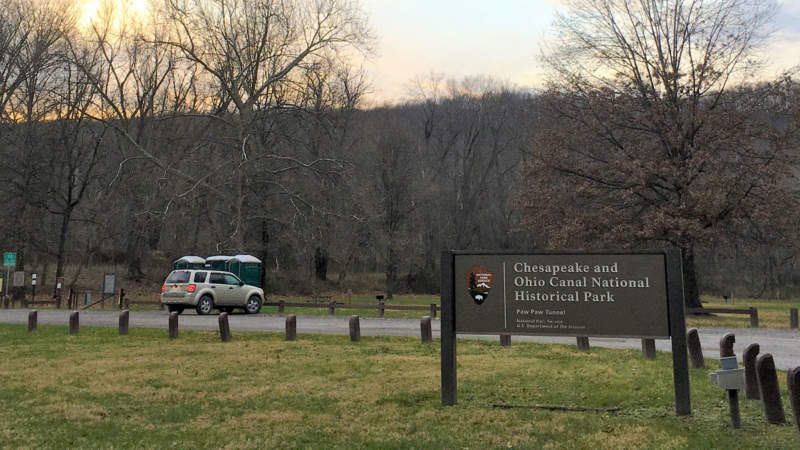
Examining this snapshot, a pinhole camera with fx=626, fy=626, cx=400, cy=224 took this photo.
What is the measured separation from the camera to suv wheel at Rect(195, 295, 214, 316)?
24375 millimetres

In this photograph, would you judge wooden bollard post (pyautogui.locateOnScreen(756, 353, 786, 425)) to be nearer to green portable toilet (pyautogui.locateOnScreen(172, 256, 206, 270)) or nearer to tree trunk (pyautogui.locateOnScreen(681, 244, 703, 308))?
tree trunk (pyautogui.locateOnScreen(681, 244, 703, 308))

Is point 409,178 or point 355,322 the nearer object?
point 355,322

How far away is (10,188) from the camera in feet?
130

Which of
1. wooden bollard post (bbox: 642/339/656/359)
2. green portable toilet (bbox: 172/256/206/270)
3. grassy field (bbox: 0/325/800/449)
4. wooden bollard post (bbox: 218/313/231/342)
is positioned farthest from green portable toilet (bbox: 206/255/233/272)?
wooden bollard post (bbox: 642/339/656/359)

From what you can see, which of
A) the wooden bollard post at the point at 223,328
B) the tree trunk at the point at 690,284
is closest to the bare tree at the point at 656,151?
the tree trunk at the point at 690,284

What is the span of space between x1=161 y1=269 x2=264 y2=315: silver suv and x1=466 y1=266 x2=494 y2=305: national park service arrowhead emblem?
1831 cm

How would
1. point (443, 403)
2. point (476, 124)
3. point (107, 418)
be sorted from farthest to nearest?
point (476, 124), point (443, 403), point (107, 418)

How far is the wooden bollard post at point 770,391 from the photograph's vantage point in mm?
6676

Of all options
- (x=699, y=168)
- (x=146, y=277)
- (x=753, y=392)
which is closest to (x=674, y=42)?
(x=699, y=168)

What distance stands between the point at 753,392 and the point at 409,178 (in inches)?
1752

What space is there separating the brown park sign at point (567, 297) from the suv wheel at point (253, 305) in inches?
762

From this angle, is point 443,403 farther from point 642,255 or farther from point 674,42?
point 674,42

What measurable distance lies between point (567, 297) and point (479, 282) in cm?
115

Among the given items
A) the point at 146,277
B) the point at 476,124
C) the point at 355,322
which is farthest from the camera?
the point at 476,124
